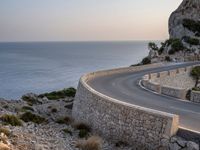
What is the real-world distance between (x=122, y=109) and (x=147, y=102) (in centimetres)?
531

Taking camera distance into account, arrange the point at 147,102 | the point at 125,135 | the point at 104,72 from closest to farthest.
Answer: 1. the point at 125,135
2. the point at 147,102
3. the point at 104,72

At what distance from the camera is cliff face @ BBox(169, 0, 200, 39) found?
3265 inches

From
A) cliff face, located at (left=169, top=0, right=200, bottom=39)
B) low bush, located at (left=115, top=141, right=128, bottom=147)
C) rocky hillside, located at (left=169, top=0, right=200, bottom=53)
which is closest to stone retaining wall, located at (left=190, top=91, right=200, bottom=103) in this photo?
low bush, located at (left=115, top=141, right=128, bottom=147)

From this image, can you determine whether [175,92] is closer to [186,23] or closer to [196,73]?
[196,73]

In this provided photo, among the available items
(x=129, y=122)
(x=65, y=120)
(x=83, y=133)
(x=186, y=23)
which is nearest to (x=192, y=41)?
(x=186, y=23)

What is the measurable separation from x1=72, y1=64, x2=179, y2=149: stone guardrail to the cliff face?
6402 centimetres

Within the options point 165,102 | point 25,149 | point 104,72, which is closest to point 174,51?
point 104,72

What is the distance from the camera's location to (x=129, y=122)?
17.1m

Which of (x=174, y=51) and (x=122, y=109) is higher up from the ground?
(x=122, y=109)

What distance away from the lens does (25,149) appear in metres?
14.4

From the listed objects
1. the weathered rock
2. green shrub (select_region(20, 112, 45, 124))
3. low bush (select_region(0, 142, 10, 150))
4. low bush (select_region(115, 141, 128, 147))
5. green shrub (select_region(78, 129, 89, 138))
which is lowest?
green shrub (select_region(20, 112, 45, 124))

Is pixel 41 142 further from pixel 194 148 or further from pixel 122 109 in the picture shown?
pixel 194 148

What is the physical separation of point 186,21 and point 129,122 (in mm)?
72910

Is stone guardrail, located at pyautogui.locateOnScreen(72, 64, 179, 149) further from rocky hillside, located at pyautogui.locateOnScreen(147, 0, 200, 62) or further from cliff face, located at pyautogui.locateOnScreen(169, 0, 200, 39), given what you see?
Result: cliff face, located at pyautogui.locateOnScreen(169, 0, 200, 39)
